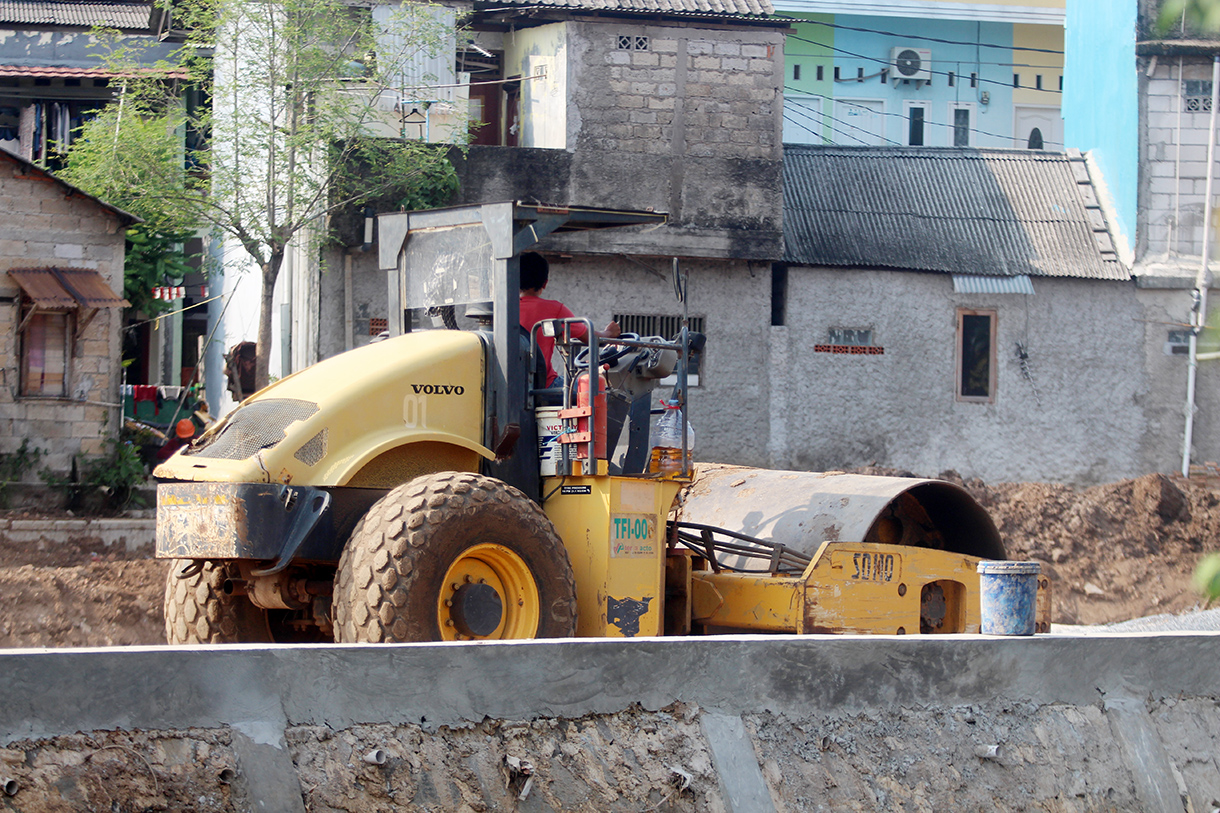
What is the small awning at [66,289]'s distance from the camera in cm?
1523

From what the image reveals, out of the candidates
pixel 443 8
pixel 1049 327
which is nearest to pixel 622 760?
pixel 443 8

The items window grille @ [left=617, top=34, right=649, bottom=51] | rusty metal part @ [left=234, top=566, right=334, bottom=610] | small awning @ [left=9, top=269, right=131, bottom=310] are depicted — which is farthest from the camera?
window grille @ [left=617, top=34, right=649, bottom=51]

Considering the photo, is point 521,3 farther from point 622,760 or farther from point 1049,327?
point 622,760

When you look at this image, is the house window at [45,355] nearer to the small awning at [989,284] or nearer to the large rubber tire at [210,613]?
the large rubber tire at [210,613]

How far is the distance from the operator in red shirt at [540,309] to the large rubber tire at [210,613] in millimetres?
1955

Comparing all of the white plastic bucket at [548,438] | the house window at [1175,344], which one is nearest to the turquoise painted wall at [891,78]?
the house window at [1175,344]

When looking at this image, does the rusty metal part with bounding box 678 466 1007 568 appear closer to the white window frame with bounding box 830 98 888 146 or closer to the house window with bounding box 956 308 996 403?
the house window with bounding box 956 308 996 403

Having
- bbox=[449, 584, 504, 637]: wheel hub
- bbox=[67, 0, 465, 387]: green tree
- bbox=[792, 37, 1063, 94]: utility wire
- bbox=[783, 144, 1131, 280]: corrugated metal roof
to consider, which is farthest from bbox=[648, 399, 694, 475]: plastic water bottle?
bbox=[792, 37, 1063, 94]: utility wire

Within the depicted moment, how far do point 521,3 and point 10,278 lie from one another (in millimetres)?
7506

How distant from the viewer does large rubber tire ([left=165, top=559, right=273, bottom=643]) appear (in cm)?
680

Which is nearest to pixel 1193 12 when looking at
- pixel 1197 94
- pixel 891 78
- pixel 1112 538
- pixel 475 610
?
pixel 475 610

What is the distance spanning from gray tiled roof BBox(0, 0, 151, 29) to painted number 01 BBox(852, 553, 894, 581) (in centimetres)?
2378

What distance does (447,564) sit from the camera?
234 inches

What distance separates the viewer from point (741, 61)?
18719mm
